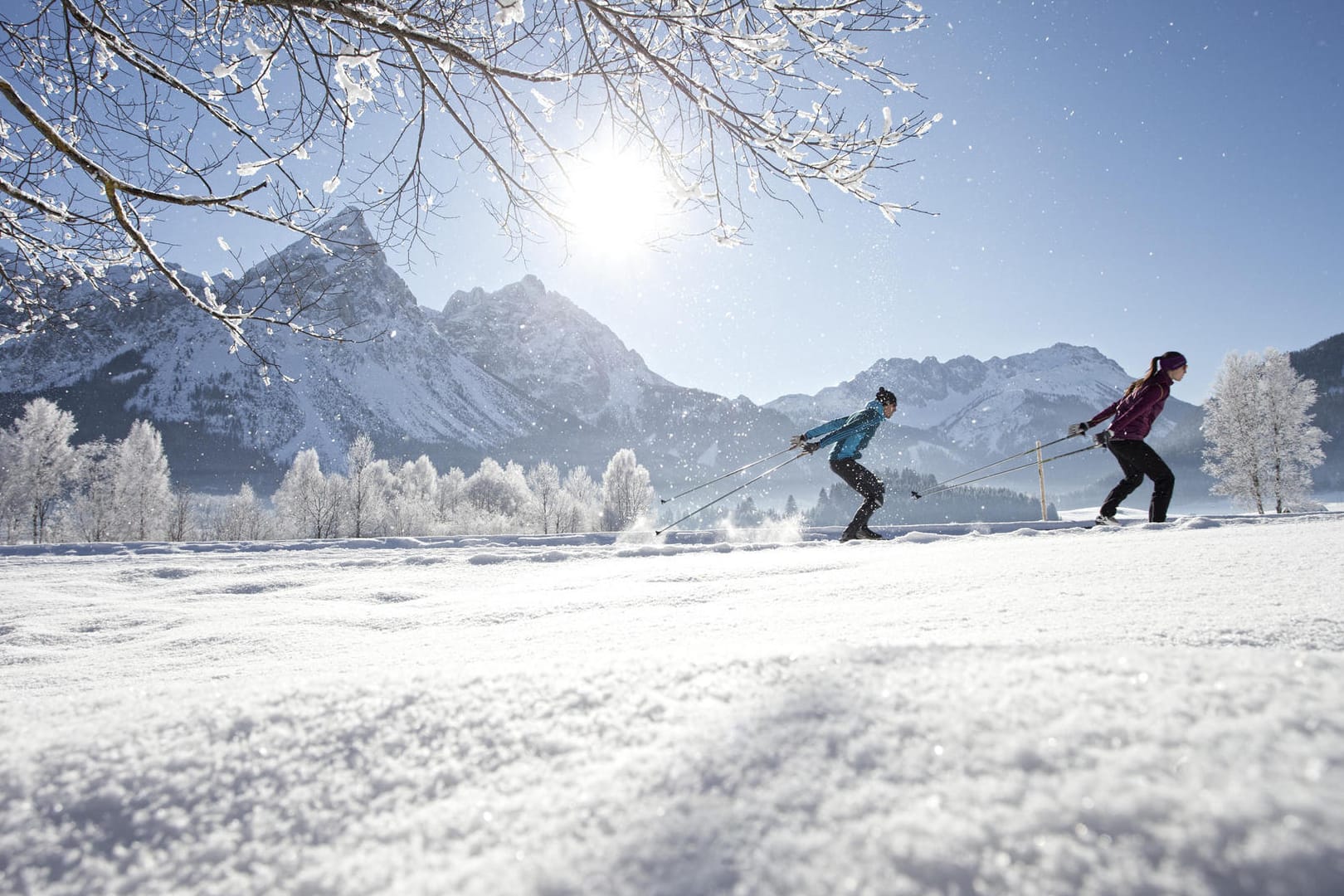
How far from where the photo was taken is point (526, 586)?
3.40m

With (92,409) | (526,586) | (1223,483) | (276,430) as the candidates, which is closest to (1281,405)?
(1223,483)

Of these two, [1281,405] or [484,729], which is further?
[1281,405]

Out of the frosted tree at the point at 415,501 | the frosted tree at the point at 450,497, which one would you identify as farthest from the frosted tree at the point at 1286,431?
the frosted tree at the point at 450,497

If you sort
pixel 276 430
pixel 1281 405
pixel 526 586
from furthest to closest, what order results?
pixel 276 430 → pixel 1281 405 → pixel 526 586

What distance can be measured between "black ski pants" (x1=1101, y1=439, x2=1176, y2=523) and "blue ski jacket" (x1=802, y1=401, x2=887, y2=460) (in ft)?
7.95

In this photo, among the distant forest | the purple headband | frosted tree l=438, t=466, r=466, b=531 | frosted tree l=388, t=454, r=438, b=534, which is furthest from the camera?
the distant forest

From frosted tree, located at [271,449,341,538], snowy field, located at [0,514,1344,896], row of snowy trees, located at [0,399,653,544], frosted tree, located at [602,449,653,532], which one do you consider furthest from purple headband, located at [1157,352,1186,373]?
frosted tree, located at [271,449,341,538]

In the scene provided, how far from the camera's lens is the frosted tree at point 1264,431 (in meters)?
23.0

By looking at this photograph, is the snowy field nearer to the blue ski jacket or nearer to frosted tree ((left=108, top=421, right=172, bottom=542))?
the blue ski jacket

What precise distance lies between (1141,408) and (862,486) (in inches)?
116

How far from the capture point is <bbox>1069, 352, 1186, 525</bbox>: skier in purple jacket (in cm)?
589

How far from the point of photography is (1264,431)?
23.6 metres

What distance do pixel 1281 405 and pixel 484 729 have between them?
1327 inches

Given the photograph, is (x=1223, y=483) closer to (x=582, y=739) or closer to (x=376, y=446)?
(x=582, y=739)
